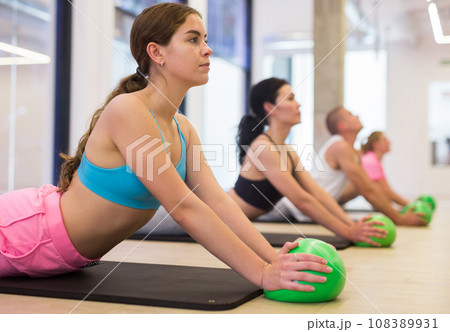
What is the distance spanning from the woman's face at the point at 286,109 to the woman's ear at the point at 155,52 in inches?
60.5

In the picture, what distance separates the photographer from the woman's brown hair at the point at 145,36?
1583 mm

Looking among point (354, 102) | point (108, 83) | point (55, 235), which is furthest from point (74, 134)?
point (354, 102)

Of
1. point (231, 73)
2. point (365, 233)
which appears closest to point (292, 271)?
point (365, 233)

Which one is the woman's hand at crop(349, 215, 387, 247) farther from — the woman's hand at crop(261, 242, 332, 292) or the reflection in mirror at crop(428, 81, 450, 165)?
the reflection in mirror at crop(428, 81, 450, 165)

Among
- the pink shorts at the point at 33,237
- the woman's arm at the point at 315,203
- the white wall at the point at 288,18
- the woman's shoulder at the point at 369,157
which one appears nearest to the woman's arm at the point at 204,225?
the pink shorts at the point at 33,237

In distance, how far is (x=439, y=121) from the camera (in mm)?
9289

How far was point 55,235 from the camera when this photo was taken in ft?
5.39

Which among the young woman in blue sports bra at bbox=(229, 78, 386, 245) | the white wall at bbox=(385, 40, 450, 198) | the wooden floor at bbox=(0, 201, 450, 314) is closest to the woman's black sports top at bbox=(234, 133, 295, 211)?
the young woman in blue sports bra at bbox=(229, 78, 386, 245)

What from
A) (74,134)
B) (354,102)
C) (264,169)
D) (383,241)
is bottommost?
(383,241)

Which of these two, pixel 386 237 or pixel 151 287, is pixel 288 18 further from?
pixel 151 287

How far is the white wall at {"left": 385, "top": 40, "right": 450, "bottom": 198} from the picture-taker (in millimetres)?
9234
